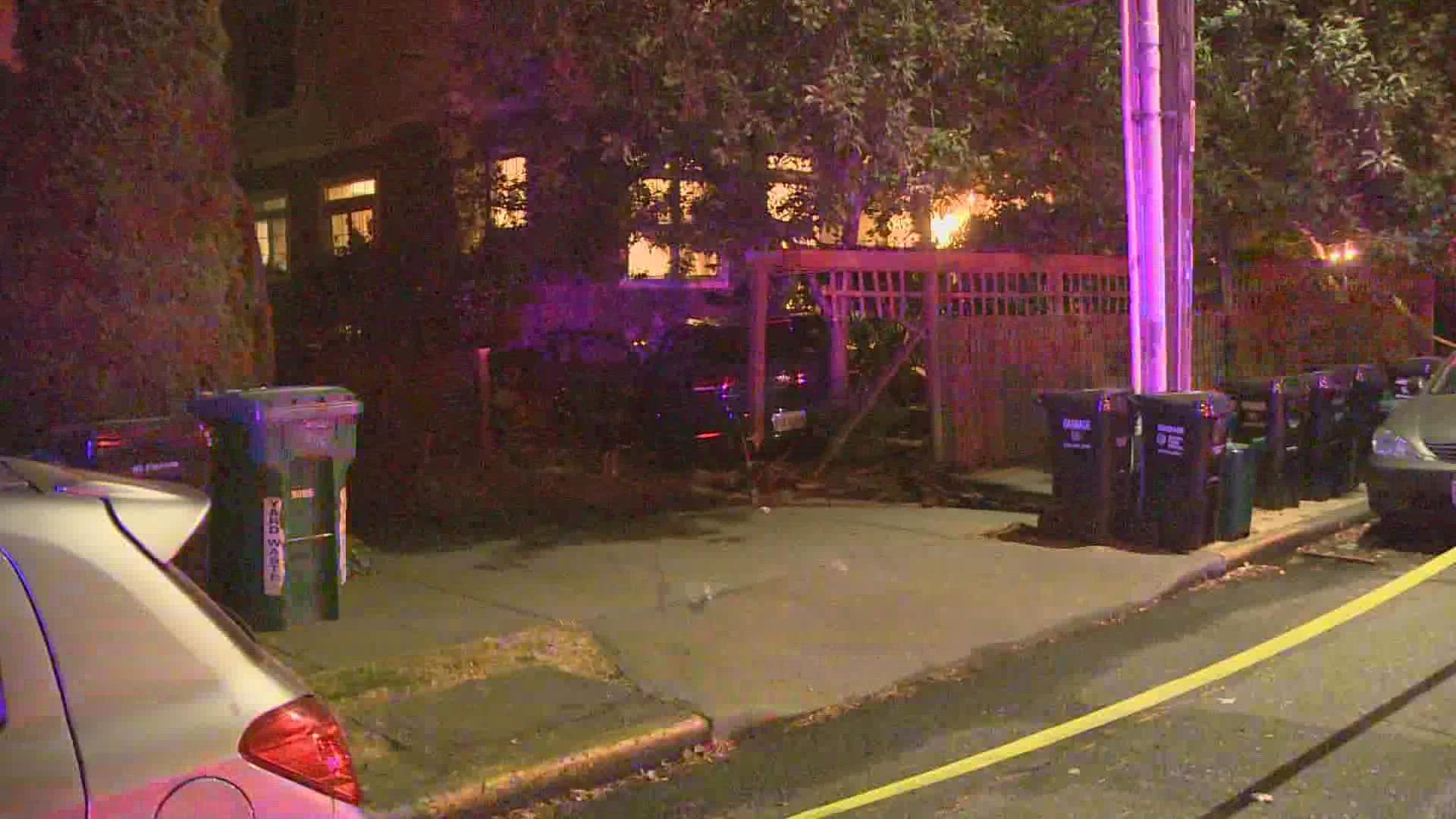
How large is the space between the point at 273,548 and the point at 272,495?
29cm

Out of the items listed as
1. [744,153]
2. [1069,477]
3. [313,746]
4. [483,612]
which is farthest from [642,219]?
[313,746]

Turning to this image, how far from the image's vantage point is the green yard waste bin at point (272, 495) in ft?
22.7

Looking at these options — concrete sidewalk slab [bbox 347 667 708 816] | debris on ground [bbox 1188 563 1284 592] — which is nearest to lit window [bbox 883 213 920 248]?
debris on ground [bbox 1188 563 1284 592]

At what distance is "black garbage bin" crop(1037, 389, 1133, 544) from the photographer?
32.1ft

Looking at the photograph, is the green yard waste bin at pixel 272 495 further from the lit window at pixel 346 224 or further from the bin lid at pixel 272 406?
the lit window at pixel 346 224

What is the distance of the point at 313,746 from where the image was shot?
2.69 metres

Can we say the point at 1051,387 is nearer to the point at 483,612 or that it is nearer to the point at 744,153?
the point at 744,153

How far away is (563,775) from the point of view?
17.7 ft

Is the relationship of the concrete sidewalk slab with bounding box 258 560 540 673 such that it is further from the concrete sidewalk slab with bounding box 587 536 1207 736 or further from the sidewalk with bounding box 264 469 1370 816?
the concrete sidewalk slab with bounding box 587 536 1207 736

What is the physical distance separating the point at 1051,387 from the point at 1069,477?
5037mm

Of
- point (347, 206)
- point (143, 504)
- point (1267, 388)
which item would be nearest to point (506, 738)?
point (143, 504)

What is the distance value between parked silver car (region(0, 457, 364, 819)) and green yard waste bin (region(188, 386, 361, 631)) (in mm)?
4321

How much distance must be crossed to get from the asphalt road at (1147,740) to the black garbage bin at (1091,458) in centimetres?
201

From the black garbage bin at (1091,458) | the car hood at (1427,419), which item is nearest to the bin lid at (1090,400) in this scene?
the black garbage bin at (1091,458)
